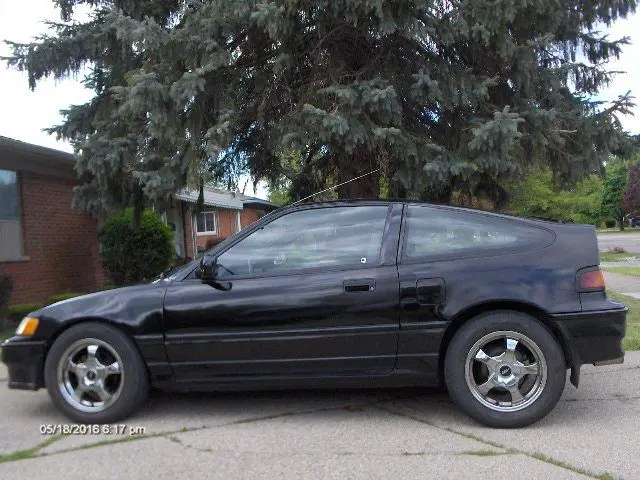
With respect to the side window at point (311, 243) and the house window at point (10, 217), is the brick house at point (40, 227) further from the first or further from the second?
the side window at point (311, 243)

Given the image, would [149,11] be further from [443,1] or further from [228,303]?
[228,303]

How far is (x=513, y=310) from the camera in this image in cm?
436

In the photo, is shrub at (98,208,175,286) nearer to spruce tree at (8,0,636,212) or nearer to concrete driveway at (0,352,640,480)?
spruce tree at (8,0,636,212)

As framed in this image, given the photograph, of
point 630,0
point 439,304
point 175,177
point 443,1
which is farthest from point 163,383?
point 630,0

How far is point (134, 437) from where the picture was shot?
4188 millimetres

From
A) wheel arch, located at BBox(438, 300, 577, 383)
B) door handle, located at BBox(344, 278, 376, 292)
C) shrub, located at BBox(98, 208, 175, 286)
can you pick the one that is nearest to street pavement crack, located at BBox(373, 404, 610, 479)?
wheel arch, located at BBox(438, 300, 577, 383)

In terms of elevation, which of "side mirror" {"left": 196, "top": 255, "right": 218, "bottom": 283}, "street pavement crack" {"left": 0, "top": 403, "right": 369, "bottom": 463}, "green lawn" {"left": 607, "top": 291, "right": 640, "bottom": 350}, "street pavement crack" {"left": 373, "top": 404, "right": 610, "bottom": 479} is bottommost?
"street pavement crack" {"left": 373, "top": 404, "right": 610, "bottom": 479}

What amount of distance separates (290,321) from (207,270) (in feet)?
2.39

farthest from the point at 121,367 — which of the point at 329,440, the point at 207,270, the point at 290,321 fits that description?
the point at 329,440

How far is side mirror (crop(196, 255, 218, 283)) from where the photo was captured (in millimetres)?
4432

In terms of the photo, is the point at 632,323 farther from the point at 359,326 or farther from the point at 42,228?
the point at 42,228

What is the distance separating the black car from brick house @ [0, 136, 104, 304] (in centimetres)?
588

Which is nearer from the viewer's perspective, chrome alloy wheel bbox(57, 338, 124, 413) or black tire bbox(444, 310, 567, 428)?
black tire bbox(444, 310, 567, 428)

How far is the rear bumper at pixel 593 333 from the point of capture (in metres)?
4.24
